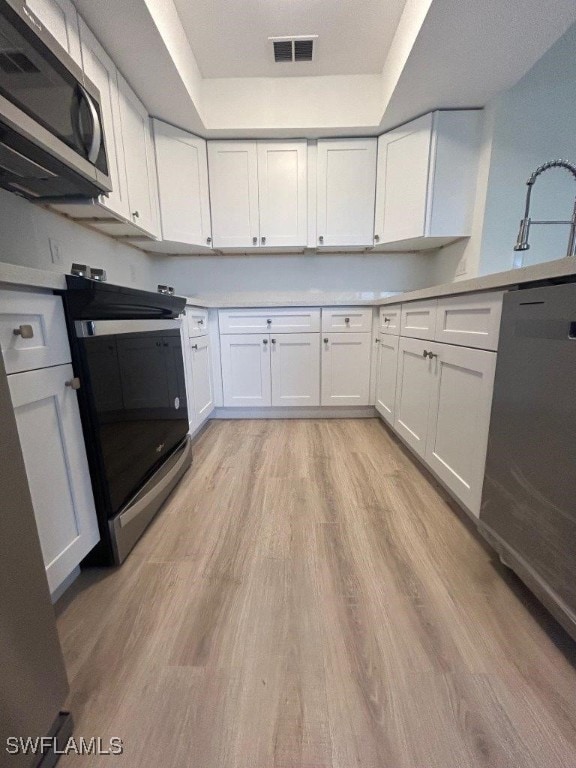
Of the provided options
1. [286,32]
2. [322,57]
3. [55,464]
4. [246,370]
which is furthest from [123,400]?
[322,57]

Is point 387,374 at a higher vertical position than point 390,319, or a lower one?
lower

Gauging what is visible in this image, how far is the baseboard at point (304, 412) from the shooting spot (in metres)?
2.55

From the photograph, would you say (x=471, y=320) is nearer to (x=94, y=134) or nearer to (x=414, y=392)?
(x=414, y=392)

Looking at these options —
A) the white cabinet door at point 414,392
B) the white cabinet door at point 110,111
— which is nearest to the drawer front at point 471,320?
the white cabinet door at point 414,392

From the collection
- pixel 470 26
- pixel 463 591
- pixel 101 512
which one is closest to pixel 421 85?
pixel 470 26

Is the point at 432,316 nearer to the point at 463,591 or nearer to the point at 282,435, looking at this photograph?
the point at 463,591

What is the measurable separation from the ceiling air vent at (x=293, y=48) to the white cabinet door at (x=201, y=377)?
1950 millimetres

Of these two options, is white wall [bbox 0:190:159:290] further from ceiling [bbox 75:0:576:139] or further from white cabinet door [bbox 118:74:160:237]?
ceiling [bbox 75:0:576:139]

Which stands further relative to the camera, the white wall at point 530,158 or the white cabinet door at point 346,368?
the white cabinet door at point 346,368

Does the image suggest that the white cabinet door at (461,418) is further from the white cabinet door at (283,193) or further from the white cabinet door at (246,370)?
the white cabinet door at (283,193)

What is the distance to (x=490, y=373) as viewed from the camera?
3.30 ft

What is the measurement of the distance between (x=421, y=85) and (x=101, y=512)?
107 inches

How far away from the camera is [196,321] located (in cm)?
205

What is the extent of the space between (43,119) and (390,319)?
189 cm
